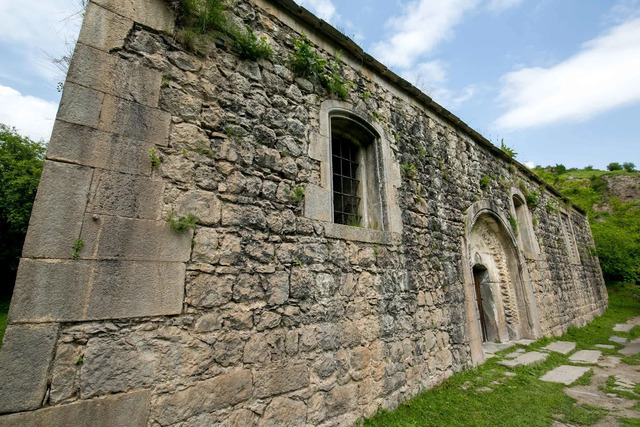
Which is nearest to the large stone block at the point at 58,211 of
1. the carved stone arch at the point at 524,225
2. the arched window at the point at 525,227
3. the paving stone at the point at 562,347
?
the paving stone at the point at 562,347

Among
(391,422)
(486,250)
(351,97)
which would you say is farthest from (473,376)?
(351,97)

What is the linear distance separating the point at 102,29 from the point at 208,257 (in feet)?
6.73

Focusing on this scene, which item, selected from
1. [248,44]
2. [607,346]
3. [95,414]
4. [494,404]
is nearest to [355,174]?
[248,44]

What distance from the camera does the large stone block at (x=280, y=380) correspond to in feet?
8.63

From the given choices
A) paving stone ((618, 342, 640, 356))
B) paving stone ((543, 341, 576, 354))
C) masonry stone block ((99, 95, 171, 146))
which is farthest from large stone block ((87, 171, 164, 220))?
paving stone ((618, 342, 640, 356))

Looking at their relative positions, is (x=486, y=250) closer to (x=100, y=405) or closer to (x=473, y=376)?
(x=473, y=376)

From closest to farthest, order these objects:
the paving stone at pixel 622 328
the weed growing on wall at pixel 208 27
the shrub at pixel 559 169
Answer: the weed growing on wall at pixel 208 27 → the paving stone at pixel 622 328 → the shrub at pixel 559 169

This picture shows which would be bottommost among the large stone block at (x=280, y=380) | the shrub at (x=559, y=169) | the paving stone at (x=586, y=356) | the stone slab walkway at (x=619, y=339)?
the stone slab walkway at (x=619, y=339)

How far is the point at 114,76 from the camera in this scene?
2.37 m

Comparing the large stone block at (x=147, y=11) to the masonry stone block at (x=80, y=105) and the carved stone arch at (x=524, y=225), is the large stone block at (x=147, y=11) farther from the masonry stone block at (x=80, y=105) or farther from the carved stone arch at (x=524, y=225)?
the carved stone arch at (x=524, y=225)

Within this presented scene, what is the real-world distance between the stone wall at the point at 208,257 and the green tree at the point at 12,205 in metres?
13.5

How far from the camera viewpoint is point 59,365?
1.86m

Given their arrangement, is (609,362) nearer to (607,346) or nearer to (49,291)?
(607,346)

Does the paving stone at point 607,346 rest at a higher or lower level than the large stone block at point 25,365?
lower
